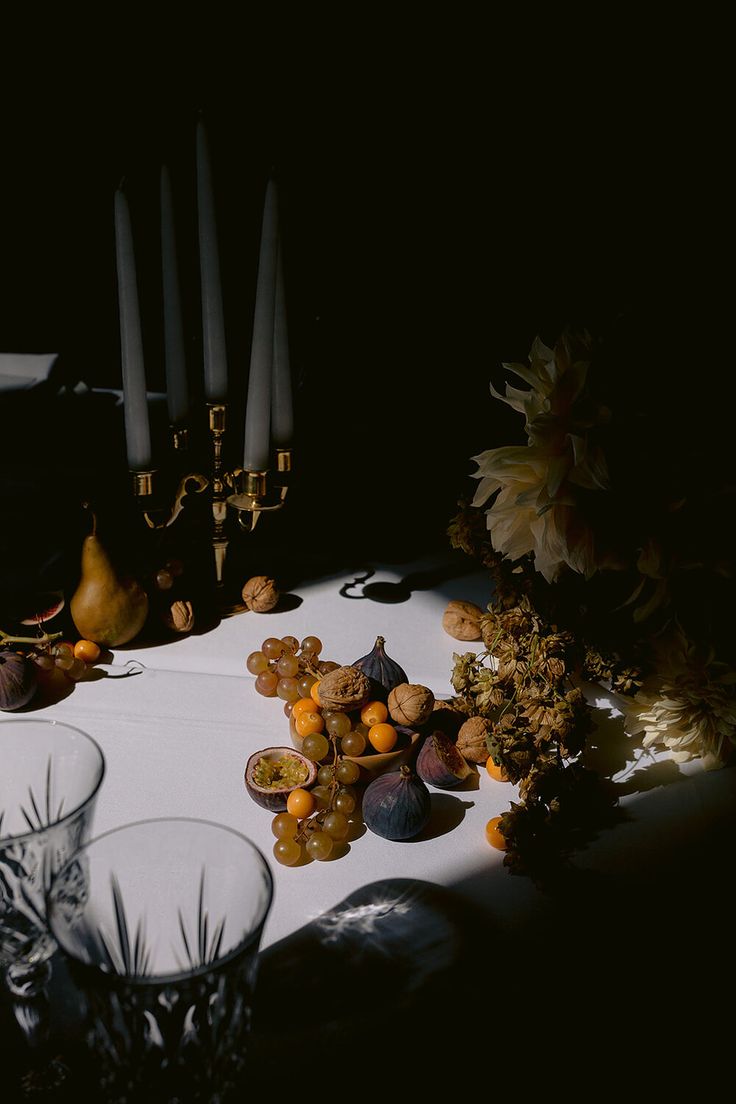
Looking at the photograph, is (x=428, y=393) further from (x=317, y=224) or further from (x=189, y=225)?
(x=189, y=225)

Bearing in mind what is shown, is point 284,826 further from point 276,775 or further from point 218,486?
point 218,486

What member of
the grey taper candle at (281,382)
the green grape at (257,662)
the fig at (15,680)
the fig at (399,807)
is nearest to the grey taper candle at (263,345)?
the grey taper candle at (281,382)

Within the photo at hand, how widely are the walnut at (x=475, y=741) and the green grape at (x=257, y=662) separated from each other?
0.81ft

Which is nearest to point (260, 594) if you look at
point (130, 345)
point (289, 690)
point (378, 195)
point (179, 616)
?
point (179, 616)

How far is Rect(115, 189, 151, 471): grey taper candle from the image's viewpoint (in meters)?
0.86

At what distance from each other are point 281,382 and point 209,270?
0.16 meters

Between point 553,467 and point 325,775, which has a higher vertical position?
point 553,467

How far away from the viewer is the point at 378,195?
1792 mm

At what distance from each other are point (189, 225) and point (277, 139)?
10.2 inches

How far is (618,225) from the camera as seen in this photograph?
1.73m

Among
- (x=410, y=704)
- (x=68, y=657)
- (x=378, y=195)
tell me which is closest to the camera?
(x=410, y=704)

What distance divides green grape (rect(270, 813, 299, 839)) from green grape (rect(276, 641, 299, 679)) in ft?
0.69

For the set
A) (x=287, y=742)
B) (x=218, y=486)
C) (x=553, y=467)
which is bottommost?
(x=287, y=742)

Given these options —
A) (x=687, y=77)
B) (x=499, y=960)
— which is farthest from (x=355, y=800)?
(x=687, y=77)
